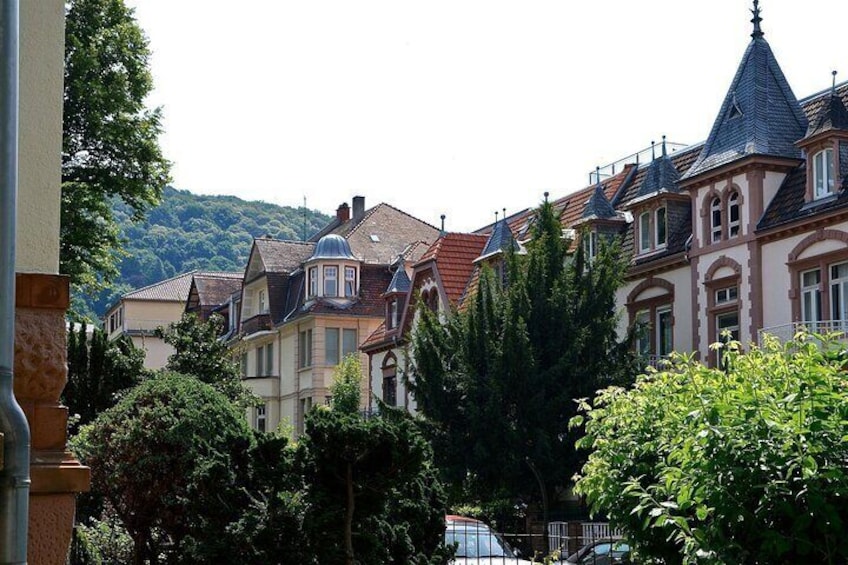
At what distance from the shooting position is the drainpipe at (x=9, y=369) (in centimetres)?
566

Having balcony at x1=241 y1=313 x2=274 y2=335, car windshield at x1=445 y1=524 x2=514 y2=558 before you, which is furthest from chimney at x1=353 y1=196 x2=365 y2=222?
car windshield at x1=445 y1=524 x2=514 y2=558

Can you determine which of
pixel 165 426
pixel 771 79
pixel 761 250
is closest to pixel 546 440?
pixel 761 250

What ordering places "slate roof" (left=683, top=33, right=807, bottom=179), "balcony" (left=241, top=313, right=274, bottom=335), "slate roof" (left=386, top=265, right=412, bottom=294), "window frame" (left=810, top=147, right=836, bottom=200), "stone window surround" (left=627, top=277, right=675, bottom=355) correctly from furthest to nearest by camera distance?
"balcony" (left=241, top=313, right=274, bottom=335)
"slate roof" (left=386, top=265, right=412, bottom=294)
"stone window surround" (left=627, top=277, right=675, bottom=355)
"slate roof" (left=683, top=33, right=807, bottom=179)
"window frame" (left=810, top=147, right=836, bottom=200)

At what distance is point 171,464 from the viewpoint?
48.4 feet

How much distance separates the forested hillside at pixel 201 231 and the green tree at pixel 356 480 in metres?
107

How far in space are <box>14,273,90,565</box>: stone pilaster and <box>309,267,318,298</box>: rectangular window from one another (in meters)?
49.3

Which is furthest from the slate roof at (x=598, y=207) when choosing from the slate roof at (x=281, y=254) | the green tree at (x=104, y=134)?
the slate roof at (x=281, y=254)

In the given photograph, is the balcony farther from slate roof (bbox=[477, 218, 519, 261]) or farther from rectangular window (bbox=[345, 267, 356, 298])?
slate roof (bbox=[477, 218, 519, 261])

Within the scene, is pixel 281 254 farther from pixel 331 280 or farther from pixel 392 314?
pixel 392 314

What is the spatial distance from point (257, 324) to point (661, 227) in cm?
2842

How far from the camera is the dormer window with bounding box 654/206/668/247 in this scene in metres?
35.9

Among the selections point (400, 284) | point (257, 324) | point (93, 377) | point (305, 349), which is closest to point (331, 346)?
point (305, 349)

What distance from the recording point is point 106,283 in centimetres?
3250

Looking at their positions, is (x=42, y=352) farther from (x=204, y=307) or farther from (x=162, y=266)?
(x=162, y=266)
